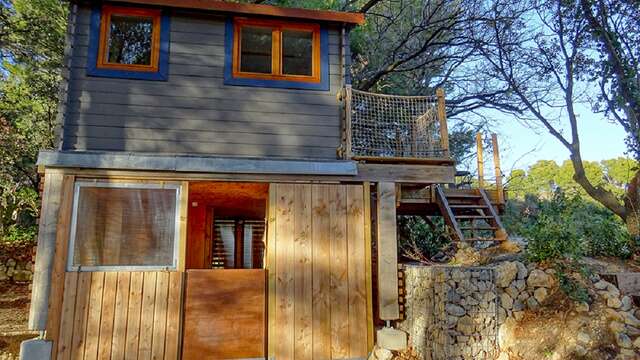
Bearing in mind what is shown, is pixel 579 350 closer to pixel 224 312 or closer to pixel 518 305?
pixel 518 305

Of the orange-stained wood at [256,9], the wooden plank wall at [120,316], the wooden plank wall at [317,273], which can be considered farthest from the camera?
the orange-stained wood at [256,9]

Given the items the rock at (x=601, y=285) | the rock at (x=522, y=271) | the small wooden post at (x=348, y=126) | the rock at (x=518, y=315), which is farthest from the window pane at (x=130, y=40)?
the rock at (x=601, y=285)

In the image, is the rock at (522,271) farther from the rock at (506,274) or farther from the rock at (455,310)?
the rock at (455,310)

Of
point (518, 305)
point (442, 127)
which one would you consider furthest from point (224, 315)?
point (442, 127)

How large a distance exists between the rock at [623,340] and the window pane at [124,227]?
16.6 ft

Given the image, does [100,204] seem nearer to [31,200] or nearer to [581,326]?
[581,326]

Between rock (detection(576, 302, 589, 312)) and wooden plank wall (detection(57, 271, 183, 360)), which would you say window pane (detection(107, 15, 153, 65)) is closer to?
wooden plank wall (detection(57, 271, 183, 360))

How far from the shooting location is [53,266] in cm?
502

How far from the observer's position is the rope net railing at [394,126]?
20.5 feet

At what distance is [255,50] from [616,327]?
18.1 feet

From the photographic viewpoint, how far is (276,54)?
6055 millimetres

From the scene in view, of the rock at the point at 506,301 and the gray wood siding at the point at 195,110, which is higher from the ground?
the gray wood siding at the point at 195,110

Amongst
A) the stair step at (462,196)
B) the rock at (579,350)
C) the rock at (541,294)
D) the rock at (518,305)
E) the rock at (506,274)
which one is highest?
the stair step at (462,196)

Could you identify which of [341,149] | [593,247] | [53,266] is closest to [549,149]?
[593,247]
